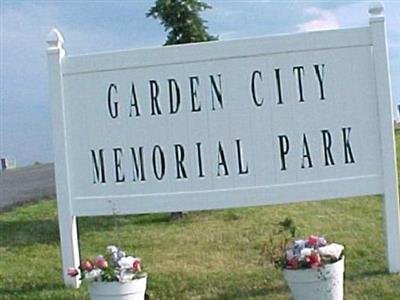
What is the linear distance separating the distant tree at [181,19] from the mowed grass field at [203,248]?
240cm

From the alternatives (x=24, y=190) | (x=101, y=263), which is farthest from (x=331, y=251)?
(x=24, y=190)

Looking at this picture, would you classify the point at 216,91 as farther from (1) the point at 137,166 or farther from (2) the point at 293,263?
(2) the point at 293,263

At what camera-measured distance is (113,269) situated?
518 cm

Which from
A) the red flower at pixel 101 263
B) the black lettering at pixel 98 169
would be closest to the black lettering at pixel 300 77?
the black lettering at pixel 98 169

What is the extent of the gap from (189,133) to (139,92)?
1.83 feet

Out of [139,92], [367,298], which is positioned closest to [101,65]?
[139,92]

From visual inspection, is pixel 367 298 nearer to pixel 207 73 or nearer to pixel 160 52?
pixel 207 73

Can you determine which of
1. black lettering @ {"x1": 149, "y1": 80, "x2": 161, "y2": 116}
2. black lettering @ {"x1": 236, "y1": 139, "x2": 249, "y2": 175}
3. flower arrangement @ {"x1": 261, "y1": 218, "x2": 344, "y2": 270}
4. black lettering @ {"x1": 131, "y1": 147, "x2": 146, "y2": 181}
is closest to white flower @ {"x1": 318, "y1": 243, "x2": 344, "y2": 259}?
flower arrangement @ {"x1": 261, "y1": 218, "x2": 344, "y2": 270}

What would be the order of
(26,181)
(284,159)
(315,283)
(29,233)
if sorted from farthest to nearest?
(26,181), (29,233), (284,159), (315,283)

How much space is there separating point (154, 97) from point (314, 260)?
78.9 inches

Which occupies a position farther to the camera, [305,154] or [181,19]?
[181,19]

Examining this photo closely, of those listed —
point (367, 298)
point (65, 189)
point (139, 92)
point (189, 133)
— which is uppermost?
point (139, 92)

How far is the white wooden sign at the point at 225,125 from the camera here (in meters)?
5.95

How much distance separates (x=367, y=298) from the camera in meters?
5.36
